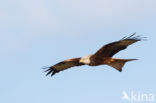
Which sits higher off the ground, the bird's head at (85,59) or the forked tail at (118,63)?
the bird's head at (85,59)

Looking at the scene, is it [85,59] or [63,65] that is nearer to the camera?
[85,59]

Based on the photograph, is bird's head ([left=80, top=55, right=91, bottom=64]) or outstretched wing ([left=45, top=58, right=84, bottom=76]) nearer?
bird's head ([left=80, top=55, right=91, bottom=64])

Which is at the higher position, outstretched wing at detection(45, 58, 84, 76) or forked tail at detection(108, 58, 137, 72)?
outstretched wing at detection(45, 58, 84, 76)

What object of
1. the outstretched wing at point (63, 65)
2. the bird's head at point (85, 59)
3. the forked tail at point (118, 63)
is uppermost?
the outstretched wing at point (63, 65)

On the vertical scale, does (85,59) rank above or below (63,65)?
below

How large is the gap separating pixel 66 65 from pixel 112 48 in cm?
269

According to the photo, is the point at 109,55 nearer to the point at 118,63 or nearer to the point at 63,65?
the point at 118,63

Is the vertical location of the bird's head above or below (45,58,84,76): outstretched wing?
below

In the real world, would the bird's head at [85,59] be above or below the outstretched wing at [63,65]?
below

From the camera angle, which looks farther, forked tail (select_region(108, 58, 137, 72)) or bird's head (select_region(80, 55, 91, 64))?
forked tail (select_region(108, 58, 137, 72))

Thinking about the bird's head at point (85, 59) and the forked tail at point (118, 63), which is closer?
the bird's head at point (85, 59)

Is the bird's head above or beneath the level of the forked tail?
above

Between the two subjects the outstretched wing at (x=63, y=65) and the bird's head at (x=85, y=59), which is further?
the outstretched wing at (x=63, y=65)

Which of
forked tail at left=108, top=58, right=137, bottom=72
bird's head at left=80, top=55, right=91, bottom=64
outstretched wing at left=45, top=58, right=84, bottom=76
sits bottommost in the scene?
forked tail at left=108, top=58, right=137, bottom=72
